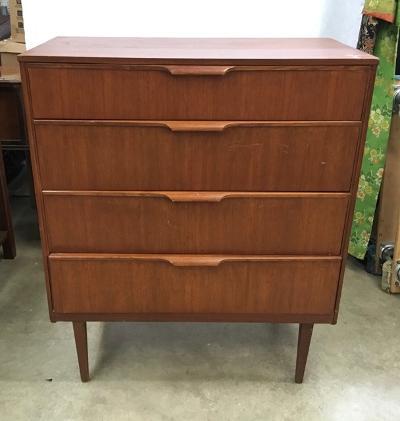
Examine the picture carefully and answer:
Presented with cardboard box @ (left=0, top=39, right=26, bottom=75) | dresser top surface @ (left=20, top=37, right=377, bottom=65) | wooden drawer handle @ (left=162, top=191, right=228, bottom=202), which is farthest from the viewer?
cardboard box @ (left=0, top=39, right=26, bottom=75)

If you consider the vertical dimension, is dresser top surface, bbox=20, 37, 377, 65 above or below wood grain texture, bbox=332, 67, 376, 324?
above

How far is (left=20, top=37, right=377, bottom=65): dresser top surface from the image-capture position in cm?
106

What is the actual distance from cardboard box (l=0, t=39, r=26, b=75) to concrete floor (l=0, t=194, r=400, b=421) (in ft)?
3.24

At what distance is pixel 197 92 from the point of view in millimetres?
1088

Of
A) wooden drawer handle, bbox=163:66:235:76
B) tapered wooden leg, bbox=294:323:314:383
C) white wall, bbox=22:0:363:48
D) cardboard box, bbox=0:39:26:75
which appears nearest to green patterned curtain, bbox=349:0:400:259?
white wall, bbox=22:0:363:48

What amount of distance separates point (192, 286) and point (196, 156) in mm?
357

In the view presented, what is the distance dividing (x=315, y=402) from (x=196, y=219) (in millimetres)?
666

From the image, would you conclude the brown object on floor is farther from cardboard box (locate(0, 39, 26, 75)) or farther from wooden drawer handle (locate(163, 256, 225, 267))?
wooden drawer handle (locate(163, 256, 225, 267))

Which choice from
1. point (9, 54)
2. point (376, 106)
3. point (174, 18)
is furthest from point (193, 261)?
point (9, 54)

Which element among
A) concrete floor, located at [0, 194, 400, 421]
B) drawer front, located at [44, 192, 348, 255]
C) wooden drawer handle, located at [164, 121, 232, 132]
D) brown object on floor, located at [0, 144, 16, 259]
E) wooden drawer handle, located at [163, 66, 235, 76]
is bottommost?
concrete floor, located at [0, 194, 400, 421]

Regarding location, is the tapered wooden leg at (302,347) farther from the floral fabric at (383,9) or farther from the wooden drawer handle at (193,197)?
the floral fabric at (383,9)

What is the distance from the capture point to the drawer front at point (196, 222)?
1191 mm

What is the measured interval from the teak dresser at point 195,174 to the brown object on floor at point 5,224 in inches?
33.7

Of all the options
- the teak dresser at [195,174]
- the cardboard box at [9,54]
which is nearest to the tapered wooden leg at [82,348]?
the teak dresser at [195,174]
